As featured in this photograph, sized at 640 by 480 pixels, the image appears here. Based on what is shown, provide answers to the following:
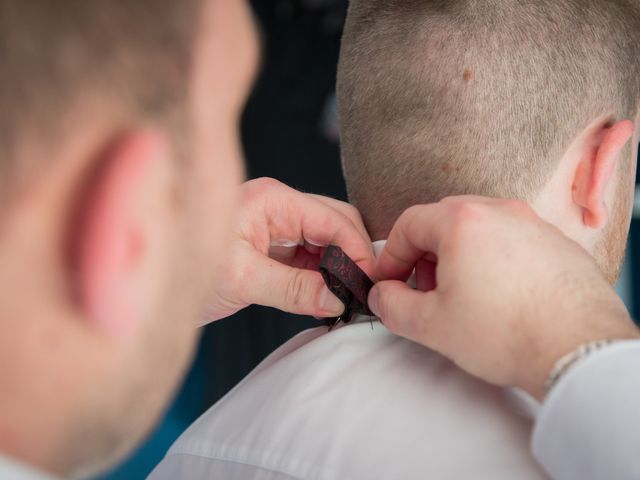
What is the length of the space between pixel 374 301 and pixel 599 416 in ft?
1.01

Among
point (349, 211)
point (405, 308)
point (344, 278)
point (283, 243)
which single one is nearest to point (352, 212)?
point (349, 211)

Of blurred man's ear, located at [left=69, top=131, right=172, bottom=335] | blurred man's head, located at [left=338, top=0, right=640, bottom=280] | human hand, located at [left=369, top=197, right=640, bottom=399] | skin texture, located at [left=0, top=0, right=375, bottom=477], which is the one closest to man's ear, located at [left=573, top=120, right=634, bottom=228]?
blurred man's head, located at [left=338, top=0, right=640, bottom=280]

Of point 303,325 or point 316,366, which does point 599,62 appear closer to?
point 316,366

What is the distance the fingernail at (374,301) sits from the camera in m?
0.99

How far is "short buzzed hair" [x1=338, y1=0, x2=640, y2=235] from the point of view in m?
1.18

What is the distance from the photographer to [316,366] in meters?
1.03

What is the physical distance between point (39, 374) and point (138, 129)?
172 millimetres

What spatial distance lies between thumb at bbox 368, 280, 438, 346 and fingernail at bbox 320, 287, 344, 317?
82mm

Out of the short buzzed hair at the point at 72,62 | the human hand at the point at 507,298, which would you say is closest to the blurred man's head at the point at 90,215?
the short buzzed hair at the point at 72,62

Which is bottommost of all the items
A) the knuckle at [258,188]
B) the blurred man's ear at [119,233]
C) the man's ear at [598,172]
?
the knuckle at [258,188]

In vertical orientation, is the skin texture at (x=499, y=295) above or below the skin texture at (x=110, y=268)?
below

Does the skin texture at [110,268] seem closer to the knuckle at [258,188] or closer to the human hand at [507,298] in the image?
the human hand at [507,298]

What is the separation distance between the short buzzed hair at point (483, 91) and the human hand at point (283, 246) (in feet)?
0.39

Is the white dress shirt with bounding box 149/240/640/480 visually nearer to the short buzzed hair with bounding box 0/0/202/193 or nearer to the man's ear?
the man's ear
